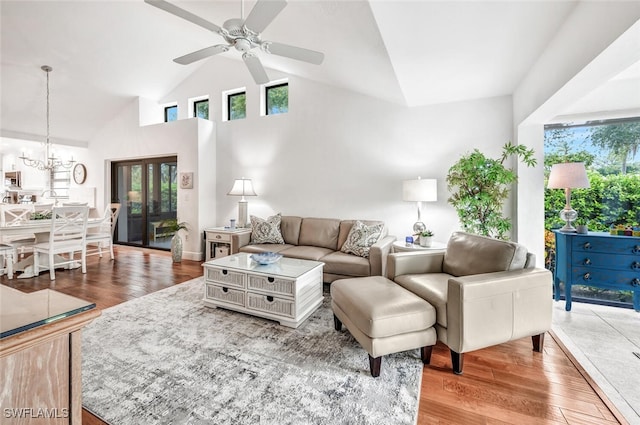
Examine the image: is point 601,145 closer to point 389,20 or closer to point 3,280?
point 389,20

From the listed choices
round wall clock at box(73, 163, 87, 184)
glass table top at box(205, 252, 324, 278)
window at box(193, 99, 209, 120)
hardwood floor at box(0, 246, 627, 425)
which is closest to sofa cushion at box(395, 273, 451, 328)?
hardwood floor at box(0, 246, 627, 425)

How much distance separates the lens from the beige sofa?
10.7 feet

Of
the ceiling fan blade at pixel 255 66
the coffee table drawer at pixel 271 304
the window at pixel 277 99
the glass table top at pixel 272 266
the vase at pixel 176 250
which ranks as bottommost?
the coffee table drawer at pixel 271 304

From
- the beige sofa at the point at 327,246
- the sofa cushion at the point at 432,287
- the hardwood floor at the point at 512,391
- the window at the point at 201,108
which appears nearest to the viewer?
the hardwood floor at the point at 512,391

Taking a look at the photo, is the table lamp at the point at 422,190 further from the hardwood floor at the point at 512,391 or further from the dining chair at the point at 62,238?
the dining chair at the point at 62,238

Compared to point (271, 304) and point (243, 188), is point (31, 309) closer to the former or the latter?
point (271, 304)

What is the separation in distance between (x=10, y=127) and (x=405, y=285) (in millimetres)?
7783

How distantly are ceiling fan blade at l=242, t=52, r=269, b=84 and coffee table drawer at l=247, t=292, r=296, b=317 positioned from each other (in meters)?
2.22

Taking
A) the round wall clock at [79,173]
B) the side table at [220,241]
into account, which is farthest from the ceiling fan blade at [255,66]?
the round wall clock at [79,173]

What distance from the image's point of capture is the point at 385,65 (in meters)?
2.98

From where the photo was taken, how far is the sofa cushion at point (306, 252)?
11.6 ft

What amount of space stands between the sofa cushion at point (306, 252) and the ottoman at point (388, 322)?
1.41 meters

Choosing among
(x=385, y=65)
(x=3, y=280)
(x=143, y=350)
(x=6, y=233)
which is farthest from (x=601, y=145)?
(x=3, y=280)

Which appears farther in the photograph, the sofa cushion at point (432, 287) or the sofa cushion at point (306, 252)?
the sofa cushion at point (306, 252)
